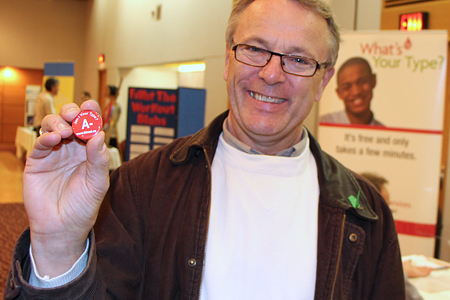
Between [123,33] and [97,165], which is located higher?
[123,33]

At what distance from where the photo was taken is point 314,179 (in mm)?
1372

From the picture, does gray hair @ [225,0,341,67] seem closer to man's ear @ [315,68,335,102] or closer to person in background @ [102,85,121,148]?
man's ear @ [315,68,335,102]

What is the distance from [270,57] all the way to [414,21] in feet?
10.9

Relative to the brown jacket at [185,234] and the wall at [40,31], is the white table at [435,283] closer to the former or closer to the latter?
the brown jacket at [185,234]

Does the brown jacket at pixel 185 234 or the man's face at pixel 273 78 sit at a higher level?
the man's face at pixel 273 78

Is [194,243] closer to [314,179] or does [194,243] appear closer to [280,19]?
[314,179]

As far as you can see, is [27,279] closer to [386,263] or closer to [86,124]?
[86,124]

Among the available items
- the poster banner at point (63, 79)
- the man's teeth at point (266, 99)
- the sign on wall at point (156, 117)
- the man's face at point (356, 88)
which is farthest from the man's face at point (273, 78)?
the poster banner at point (63, 79)

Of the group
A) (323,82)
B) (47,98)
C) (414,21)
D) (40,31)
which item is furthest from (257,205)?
(40,31)

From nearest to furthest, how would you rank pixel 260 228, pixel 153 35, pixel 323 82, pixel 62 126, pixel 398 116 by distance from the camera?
pixel 62 126 < pixel 260 228 < pixel 323 82 < pixel 398 116 < pixel 153 35

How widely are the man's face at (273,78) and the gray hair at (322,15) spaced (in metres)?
0.02

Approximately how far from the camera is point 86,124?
37.0 inches

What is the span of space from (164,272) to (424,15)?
379 cm

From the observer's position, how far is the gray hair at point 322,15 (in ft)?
4.12
